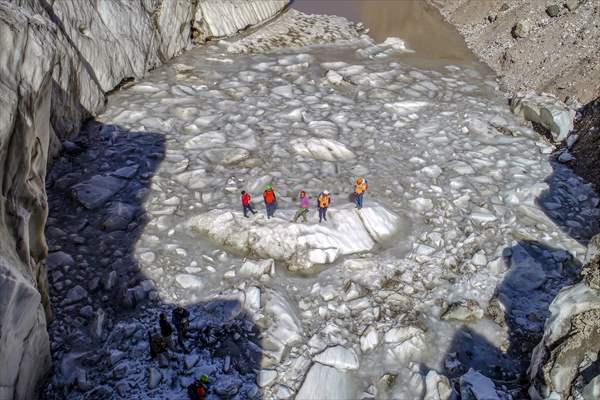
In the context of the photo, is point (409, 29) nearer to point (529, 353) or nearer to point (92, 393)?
point (529, 353)

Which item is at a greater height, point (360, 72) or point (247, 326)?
point (360, 72)

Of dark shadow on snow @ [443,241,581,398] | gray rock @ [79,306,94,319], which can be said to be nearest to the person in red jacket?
gray rock @ [79,306,94,319]

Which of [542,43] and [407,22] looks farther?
[407,22]

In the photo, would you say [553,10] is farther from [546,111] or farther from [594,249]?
[594,249]

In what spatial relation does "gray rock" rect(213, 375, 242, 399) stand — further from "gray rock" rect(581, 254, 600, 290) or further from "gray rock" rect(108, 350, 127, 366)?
"gray rock" rect(581, 254, 600, 290)

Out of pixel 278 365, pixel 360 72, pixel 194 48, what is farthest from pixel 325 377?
pixel 194 48

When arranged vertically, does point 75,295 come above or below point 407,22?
below

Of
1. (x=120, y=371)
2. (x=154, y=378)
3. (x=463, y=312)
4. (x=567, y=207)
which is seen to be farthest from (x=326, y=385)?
(x=567, y=207)
